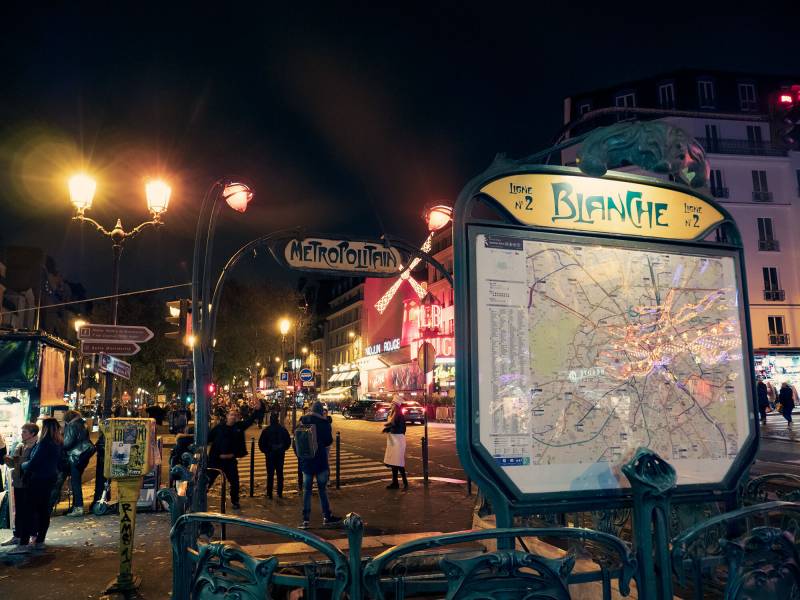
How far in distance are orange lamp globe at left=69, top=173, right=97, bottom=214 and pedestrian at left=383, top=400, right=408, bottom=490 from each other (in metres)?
7.56

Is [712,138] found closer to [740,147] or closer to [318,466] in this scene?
[740,147]

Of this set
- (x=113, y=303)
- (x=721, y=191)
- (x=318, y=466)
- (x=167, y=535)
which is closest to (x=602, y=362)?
(x=318, y=466)

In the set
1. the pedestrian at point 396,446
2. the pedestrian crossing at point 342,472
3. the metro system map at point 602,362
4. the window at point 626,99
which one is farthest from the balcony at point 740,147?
the metro system map at point 602,362

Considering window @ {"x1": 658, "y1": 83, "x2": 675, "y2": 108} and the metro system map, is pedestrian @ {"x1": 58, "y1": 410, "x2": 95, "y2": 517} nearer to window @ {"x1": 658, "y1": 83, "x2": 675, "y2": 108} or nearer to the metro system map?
the metro system map

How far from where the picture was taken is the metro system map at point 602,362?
3.92 metres

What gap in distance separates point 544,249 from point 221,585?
2894mm

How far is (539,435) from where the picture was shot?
12.9 feet

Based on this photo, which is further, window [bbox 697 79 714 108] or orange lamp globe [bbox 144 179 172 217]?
window [bbox 697 79 714 108]

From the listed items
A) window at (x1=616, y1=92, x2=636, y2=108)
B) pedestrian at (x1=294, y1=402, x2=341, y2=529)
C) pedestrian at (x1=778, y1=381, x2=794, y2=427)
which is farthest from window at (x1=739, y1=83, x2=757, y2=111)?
pedestrian at (x1=294, y1=402, x2=341, y2=529)

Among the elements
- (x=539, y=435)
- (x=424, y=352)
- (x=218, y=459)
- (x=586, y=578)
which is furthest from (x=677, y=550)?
(x=424, y=352)

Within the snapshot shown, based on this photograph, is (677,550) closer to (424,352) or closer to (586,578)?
(586,578)

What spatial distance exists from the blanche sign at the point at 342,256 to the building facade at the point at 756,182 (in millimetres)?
31206

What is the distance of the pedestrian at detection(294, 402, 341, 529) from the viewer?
9422 mm

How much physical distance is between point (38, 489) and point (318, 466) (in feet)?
13.0
